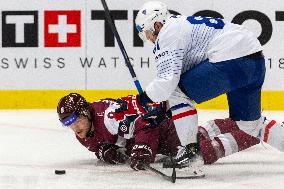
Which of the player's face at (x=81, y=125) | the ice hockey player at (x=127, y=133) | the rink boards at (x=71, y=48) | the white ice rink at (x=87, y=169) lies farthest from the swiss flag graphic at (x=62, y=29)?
the player's face at (x=81, y=125)

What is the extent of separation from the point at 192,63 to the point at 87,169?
0.69m

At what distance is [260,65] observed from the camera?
3316mm

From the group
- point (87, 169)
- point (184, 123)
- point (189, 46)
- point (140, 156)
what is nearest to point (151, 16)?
point (189, 46)

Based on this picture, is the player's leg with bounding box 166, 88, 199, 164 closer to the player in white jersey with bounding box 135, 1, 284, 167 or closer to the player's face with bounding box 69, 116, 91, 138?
the player in white jersey with bounding box 135, 1, 284, 167

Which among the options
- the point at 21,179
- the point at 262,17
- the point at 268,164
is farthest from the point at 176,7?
the point at 21,179

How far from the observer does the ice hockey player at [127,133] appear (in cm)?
341

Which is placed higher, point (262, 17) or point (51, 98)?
point (262, 17)

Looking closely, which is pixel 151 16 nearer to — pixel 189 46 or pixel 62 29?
pixel 189 46

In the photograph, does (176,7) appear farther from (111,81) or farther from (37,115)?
(37,115)

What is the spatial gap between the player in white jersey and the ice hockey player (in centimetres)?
18

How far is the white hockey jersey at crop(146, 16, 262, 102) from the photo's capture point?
10.3 ft

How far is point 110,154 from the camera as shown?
355 centimetres

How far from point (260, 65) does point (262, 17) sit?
10.1 feet

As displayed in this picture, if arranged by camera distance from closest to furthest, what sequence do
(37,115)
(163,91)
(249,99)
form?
(163,91) < (249,99) < (37,115)
